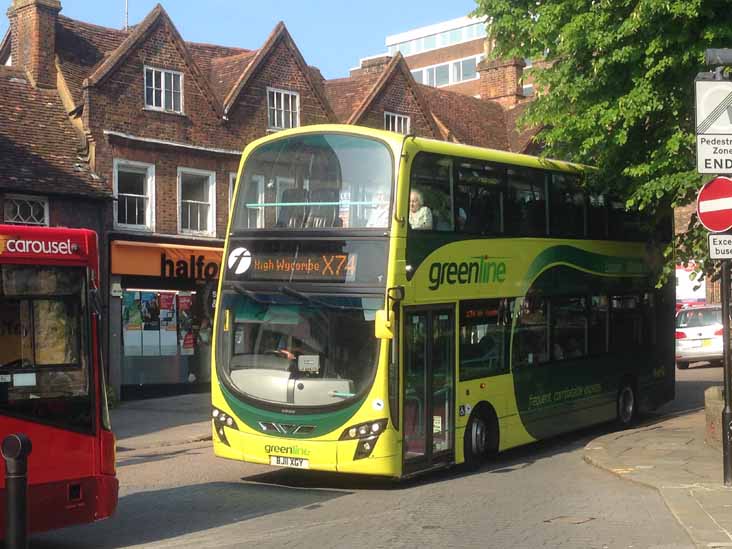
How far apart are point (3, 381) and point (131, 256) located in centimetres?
1671

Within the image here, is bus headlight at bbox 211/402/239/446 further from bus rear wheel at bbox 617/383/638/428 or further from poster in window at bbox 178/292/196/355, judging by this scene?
poster in window at bbox 178/292/196/355

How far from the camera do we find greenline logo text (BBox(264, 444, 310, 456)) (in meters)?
12.3

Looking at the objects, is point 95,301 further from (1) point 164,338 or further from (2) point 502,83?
(2) point 502,83

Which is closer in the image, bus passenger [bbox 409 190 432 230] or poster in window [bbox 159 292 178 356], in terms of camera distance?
bus passenger [bbox 409 190 432 230]

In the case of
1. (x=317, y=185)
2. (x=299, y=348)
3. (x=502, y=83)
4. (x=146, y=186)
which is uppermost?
(x=502, y=83)

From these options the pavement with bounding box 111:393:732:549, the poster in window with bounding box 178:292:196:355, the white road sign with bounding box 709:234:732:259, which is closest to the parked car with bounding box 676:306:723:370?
the pavement with bounding box 111:393:732:549

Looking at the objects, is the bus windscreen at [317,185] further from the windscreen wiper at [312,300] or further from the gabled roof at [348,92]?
the gabled roof at [348,92]

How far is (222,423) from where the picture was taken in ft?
42.3

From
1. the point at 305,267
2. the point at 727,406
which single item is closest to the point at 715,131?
the point at 727,406

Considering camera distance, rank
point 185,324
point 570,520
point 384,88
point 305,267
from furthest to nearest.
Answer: point 384,88 < point 185,324 < point 305,267 < point 570,520

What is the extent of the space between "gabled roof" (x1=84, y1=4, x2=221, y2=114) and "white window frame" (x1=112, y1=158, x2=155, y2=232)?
1.96m

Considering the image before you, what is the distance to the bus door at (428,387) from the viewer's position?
1254 cm

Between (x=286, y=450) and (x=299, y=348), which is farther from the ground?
(x=299, y=348)

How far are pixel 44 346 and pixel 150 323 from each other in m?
17.0
